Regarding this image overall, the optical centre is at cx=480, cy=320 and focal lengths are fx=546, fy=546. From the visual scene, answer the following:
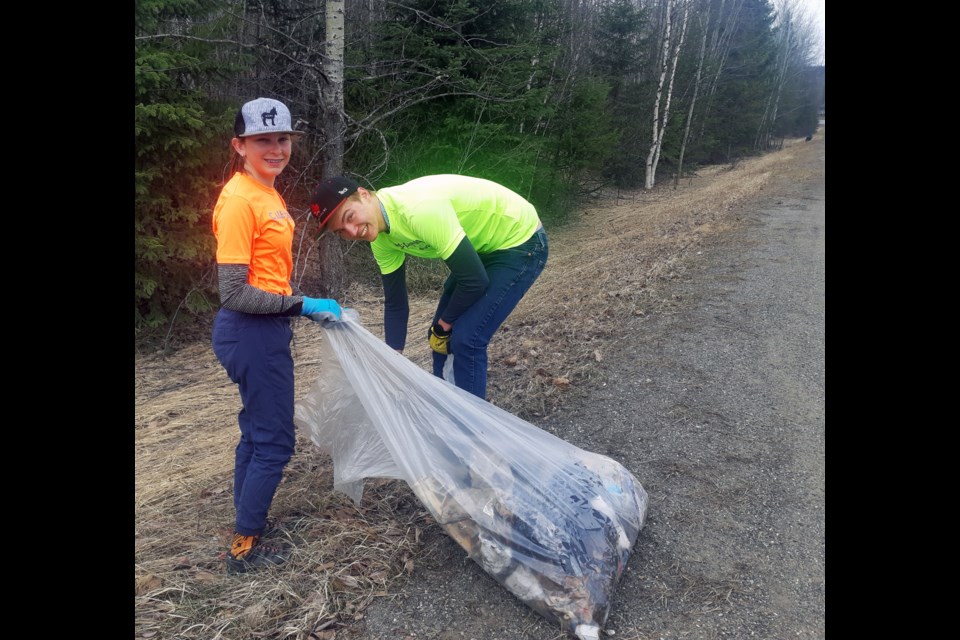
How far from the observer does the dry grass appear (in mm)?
1886

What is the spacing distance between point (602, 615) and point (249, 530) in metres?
1.29

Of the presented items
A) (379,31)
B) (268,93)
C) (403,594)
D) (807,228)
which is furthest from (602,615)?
(807,228)

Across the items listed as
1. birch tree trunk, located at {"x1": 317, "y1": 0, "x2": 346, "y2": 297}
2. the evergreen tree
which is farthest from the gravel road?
the evergreen tree

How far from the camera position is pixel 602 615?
1804 millimetres

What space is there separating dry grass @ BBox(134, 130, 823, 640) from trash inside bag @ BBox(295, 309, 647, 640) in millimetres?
276

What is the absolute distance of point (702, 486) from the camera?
8.52 ft

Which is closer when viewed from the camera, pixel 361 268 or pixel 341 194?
pixel 341 194

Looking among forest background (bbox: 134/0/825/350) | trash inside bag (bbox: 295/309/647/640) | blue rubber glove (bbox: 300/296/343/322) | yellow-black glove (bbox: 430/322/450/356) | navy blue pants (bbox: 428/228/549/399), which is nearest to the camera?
trash inside bag (bbox: 295/309/647/640)

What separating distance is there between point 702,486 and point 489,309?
1.33m

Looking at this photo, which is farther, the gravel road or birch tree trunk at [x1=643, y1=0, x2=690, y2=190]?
birch tree trunk at [x1=643, y1=0, x2=690, y2=190]

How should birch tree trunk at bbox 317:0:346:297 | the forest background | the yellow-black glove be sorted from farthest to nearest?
birch tree trunk at bbox 317:0:346:297, the forest background, the yellow-black glove

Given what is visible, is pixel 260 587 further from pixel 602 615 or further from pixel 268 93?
pixel 268 93

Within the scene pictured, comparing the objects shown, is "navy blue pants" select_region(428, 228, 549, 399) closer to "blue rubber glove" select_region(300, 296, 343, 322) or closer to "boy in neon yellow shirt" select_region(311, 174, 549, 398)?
"boy in neon yellow shirt" select_region(311, 174, 549, 398)

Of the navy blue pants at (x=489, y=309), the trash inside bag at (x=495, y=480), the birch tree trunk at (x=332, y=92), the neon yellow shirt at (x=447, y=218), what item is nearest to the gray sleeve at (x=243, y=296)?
the trash inside bag at (x=495, y=480)
